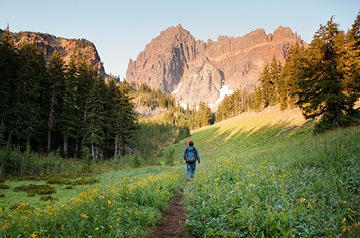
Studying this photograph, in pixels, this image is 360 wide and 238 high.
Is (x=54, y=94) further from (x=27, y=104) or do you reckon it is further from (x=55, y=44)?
(x=55, y=44)

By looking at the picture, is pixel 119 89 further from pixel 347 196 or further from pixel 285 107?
pixel 347 196

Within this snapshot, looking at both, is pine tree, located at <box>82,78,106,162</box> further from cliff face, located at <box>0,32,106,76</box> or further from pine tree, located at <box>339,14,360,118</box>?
cliff face, located at <box>0,32,106,76</box>

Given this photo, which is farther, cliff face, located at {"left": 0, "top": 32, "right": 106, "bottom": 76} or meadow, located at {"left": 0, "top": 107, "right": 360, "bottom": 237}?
cliff face, located at {"left": 0, "top": 32, "right": 106, "bottom": 76}

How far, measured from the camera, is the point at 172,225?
6.01 meters

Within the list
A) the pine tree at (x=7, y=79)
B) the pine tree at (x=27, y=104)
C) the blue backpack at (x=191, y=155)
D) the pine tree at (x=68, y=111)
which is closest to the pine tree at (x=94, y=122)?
the pine tree at (x=68, y=111)

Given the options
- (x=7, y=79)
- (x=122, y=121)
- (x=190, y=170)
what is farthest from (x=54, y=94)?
(x=190, y=170)

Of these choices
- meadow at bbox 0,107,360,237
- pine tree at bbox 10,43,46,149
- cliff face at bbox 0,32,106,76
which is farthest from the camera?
cliff face at bbox 0,32,106,76

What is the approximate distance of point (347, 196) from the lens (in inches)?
167

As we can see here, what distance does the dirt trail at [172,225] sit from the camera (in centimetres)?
531

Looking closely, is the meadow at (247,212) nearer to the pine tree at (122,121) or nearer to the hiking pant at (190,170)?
the hiking pant at (190,170)

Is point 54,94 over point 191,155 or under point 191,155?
over

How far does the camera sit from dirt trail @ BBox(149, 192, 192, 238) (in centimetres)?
531

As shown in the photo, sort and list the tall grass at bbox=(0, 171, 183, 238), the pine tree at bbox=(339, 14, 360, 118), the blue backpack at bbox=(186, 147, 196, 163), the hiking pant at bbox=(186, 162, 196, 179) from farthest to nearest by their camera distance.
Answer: the pine tree at bbox=(339, 14, 360, 118)
the hiking pant at bbox=(186, 162, 196, 179)
the blue backpack at bbox=(186, 147, 196, 163)
the tall grass at bbox=(0, 171, 183, 238)

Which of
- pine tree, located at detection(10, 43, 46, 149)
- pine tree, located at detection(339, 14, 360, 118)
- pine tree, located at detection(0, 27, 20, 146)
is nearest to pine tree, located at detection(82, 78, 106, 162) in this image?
pine tree, located at detection(10, 43, 46, 149)
